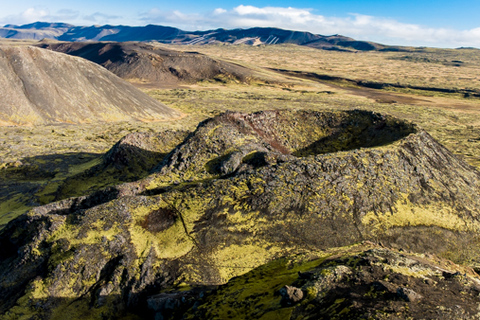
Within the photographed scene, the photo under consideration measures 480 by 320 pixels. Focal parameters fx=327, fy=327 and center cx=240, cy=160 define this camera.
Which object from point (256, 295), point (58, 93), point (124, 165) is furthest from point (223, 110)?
point (256, 295)

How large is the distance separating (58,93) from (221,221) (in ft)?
107

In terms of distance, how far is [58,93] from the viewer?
113 ft

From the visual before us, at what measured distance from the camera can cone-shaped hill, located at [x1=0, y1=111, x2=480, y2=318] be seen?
785 centimetres

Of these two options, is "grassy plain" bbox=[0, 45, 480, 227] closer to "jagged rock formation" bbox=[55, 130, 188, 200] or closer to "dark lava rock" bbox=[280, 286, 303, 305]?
"jagged rock formation" bbox=[55, 130, 188, 200]

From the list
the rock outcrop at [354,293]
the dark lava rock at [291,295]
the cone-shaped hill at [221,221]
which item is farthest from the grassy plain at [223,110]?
the dark lava rock at [291,295]

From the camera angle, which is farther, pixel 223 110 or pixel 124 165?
pixel 223 110

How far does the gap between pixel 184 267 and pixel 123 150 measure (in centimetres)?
1068

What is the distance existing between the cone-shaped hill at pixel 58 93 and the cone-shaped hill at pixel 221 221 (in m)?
26.3

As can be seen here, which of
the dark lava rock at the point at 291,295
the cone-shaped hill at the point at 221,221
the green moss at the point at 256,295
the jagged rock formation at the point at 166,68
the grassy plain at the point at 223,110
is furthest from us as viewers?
the jagged rock formation at the point at 166,68

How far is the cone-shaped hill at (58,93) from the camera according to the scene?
3200 cm

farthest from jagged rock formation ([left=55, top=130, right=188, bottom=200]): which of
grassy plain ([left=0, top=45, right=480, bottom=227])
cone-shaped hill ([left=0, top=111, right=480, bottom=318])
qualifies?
cone-shaped hill ([left=0, top=111, right=480, bottom=318])

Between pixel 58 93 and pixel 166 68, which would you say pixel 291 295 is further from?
pixel 166 68

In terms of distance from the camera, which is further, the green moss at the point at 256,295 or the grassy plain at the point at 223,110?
the grassy plain at the point at 223,110

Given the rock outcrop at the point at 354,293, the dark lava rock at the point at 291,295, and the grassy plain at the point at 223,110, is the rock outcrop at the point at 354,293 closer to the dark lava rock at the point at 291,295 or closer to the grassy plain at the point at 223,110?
the dark lava rock at the point at 291,295
